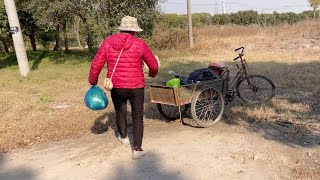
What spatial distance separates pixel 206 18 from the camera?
40.5 m

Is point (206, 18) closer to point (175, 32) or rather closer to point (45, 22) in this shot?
point (175, 32)

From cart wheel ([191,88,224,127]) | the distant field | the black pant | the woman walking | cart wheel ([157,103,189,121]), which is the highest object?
the woman walking

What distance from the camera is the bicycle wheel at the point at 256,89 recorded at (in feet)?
23.9

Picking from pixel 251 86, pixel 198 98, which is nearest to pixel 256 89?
pixel 251 86

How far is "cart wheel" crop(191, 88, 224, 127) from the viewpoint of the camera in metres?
5.70

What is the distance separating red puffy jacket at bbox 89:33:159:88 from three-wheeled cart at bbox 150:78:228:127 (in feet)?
3.11

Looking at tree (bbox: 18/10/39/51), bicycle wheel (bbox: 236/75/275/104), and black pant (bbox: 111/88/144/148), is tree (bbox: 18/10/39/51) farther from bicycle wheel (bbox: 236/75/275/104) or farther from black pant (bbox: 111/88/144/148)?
black pant (bbox: 111/88/144/148)

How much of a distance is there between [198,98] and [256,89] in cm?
216

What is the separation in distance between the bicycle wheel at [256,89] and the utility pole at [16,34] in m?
8.97

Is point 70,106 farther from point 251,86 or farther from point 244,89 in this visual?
point 251,86

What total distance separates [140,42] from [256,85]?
3.68m

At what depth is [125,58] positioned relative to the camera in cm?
446

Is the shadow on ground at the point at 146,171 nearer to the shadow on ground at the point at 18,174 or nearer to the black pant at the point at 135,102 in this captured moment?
the black pant at the point at 135,102

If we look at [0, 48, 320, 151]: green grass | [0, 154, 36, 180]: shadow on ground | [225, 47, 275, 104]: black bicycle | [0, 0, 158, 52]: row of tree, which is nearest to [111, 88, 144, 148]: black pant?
[0, 154, 36, 180]: shadow on ground
